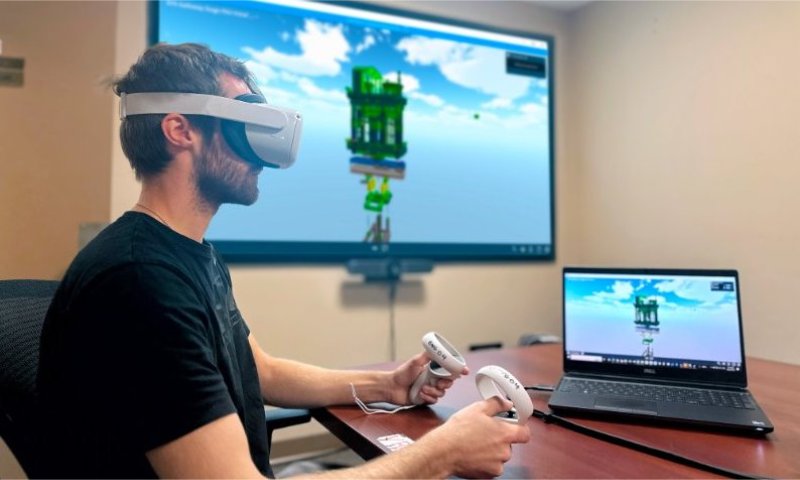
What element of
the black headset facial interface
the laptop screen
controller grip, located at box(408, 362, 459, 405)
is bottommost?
controller grip, located at box(408, 362, 459, 405)

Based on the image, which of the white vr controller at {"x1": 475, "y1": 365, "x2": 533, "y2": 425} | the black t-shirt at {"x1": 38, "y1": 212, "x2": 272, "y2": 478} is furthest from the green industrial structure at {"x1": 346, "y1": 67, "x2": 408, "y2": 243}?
the black t-shirt at {"x1": 38, "y1": 212, "x2": 272, "y2": 478}

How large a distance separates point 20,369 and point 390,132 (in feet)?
5.01

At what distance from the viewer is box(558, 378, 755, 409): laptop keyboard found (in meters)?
1.02

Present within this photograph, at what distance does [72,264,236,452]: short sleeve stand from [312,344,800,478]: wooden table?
1.20 ft

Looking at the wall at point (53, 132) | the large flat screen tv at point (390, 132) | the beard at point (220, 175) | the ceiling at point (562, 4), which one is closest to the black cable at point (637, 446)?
the beard at point (220, 175)

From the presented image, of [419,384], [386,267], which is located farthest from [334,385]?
[386,267]

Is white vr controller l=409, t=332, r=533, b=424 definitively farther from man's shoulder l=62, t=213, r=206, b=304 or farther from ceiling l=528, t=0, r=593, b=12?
ceiling l=528, t=0, r=593, b=12

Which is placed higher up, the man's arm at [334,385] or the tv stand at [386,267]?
the tv stand at [386,267]

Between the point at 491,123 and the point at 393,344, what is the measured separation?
42.9 inches

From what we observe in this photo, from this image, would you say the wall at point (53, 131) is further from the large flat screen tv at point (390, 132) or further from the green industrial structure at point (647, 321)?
the green industrial structure at point (647, 321)

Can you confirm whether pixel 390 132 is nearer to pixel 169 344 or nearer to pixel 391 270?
pixel 391 270

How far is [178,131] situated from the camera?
857 mm

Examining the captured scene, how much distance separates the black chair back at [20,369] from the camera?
73 cm

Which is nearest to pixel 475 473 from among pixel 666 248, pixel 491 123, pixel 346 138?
pixel 346 138
